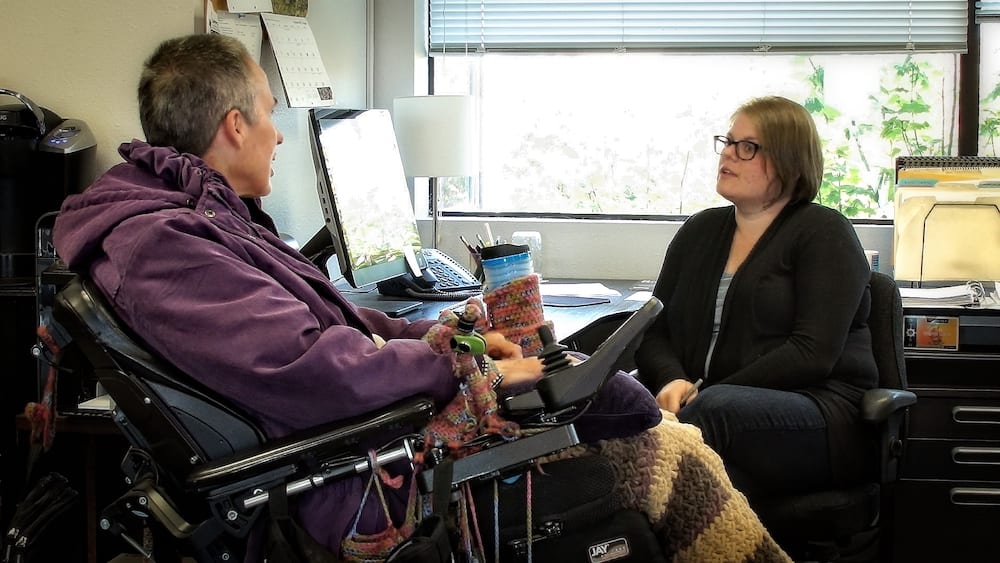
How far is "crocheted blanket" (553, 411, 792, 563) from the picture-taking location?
4.82ft

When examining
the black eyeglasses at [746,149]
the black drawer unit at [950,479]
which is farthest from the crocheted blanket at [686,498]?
the black drawer unit at [950,479]

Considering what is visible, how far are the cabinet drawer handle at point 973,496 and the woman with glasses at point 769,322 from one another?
70cm

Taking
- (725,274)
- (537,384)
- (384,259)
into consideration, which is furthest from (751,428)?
(384,259)

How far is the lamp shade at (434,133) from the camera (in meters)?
3.12

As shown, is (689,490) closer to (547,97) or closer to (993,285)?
(993,285)

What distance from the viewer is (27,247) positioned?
7.52ft

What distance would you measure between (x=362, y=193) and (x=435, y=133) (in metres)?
0.76

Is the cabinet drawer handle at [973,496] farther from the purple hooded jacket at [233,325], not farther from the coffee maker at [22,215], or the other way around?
the coffee maker at [22,215]

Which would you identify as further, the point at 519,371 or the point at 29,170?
the point at 29,170

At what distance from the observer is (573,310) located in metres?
2.57

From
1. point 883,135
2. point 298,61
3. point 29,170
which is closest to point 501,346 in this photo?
point 29,170

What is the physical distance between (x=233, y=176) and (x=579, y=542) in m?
0.79

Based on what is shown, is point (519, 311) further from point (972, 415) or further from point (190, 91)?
point (972, 415)

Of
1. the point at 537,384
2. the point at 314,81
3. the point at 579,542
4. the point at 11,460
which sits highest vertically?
the point at 314,81
